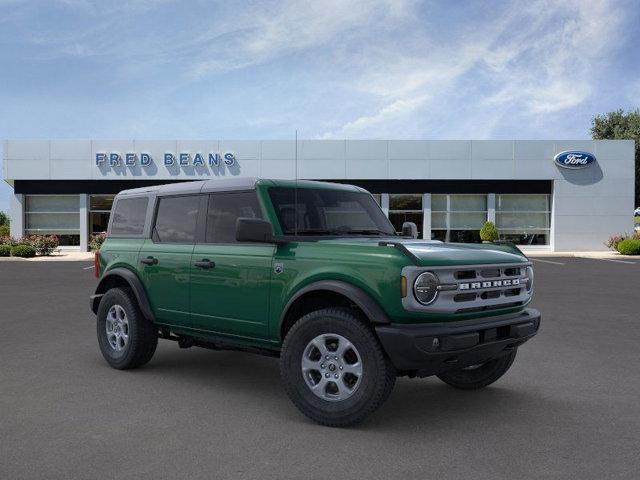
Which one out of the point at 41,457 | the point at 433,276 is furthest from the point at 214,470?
the point at 433,276

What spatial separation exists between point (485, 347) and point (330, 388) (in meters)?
1.23

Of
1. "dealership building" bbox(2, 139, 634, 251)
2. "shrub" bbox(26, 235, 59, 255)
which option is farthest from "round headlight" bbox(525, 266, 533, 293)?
"shrub" bbox(26, 235, 59, 255)

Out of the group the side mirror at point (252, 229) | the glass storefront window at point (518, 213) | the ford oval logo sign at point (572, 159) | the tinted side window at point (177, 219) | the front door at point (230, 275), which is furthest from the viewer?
the glass storefront window at point (518, 213)

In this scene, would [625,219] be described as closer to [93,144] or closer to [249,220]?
[93,144]

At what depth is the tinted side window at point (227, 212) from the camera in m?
5.68

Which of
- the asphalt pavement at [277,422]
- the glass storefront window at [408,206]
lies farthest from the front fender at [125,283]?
the glass storefront window at [408,206]

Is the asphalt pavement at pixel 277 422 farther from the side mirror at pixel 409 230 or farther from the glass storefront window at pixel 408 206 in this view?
the glass storefront window at pixel 408 206

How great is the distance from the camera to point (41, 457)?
4070mm

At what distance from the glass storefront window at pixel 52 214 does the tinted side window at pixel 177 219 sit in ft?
108

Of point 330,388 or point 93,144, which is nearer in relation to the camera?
point 330,388

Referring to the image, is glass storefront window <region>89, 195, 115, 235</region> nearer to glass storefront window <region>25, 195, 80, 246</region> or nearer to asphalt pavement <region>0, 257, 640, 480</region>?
glass storefront window <region>25, 195, 80, 246</region>

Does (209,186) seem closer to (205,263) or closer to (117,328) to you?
(205,263)

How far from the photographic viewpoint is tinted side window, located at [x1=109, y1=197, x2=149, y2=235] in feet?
22.4

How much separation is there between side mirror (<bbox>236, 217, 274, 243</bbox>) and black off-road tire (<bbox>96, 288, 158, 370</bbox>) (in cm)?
212
